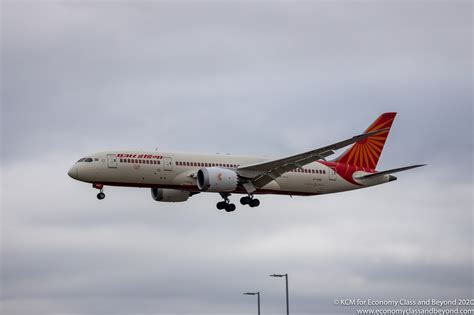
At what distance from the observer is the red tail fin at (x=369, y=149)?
97375 mm

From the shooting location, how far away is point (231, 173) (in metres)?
87.8

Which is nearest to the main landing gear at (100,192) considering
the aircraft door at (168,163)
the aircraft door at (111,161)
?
the aircraft door at (111,161)

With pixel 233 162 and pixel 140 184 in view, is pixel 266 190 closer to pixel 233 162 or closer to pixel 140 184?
pixel 233 162

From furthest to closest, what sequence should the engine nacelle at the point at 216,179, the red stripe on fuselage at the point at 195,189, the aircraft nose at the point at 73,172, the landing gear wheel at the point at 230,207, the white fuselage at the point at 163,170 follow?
the landing gear wheel at the point at 230,207 → the red stripe on fuselage at the point at 195,189 → the engine nacelle at the point at 216,179 → the aircraft nose at the point at 73,172 → the white fuselage at the point at 163,170

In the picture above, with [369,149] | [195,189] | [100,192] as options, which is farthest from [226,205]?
[369,149]

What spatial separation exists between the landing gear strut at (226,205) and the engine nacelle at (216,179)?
476 centimetres

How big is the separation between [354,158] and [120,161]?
2315 centimetres

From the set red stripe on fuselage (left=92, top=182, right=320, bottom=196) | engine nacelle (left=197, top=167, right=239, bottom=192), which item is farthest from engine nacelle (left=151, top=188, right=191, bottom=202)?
engine nacelle (left=197, top=167, right=239, bottom=192)

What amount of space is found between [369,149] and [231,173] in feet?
55.3

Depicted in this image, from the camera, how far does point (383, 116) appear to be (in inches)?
4001

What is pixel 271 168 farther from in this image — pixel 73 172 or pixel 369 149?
pixel 73 172

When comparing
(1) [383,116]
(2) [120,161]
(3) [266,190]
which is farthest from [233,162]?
(1) [383,116]

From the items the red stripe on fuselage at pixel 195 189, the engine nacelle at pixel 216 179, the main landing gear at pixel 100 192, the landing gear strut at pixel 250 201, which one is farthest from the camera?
the landing gear strut at pixel 250 201

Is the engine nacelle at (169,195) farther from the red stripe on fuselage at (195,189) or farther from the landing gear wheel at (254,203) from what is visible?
the landing gear wheel at (254,203)
